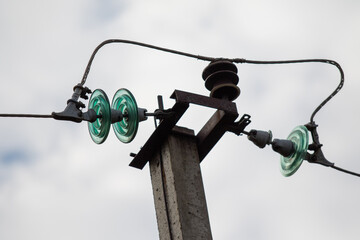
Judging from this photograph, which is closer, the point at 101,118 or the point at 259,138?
the point at 101,118

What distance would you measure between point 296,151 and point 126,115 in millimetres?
1263

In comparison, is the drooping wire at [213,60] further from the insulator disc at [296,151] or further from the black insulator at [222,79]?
the insulator disc at [296,151]

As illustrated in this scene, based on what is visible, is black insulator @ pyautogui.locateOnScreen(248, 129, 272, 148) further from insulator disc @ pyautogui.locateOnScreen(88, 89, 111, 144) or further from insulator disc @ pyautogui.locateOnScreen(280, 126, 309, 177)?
insulator disc @ pyautogui.locateOnScreen(88, 89, 111, 144)

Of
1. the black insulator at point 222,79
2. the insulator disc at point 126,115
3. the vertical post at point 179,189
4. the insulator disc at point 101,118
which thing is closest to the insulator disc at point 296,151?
the black insulator at point 222,79

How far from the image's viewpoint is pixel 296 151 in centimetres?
496

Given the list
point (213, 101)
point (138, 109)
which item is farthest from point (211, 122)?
→ point (138, 109)

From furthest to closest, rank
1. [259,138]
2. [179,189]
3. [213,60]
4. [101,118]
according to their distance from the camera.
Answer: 1. [213,60]
2. [259,138]
3. [101,118]
4. [179,189]

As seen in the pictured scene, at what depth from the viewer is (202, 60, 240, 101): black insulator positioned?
489 cm

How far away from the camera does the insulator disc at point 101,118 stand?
4.41 m

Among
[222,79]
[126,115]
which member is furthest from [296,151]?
[126,115]

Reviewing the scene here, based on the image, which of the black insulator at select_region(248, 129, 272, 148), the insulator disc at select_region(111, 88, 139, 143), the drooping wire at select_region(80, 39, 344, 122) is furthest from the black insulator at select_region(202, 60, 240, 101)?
the insulator disc at select_region(111, 88, 139, 143)

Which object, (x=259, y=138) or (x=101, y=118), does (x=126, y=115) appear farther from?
(x=259, y=138)

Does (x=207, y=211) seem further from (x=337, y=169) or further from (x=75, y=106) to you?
(x=337, y=169)

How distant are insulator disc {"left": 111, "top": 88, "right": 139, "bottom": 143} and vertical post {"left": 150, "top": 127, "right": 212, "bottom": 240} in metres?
0.23
